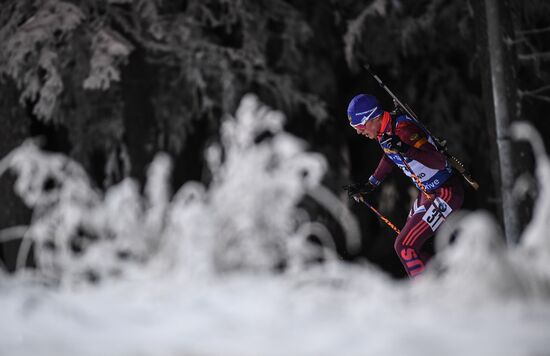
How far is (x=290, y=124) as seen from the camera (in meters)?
13.0

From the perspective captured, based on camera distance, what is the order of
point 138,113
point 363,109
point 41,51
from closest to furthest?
point 363,109 → point 41,51 → point 138,113

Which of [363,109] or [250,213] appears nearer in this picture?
[250,213]

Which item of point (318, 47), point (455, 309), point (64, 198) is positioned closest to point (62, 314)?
point (64, 198)

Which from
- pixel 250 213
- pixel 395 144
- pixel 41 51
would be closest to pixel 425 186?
pixel 395 144

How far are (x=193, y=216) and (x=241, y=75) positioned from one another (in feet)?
30.0

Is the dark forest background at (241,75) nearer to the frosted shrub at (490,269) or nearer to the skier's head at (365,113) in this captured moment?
the skier's head at (365,113)

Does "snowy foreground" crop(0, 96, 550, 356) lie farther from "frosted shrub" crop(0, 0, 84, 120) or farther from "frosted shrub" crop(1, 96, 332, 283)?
"frosted shrub" crop(0, 0, 84, 120)

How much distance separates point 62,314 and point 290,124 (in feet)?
33.9

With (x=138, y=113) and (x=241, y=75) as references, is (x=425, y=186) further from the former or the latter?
(x=138, y=113)

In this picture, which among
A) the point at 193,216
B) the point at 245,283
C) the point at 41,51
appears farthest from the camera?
the point at 41,51

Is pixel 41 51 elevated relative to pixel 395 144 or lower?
lower

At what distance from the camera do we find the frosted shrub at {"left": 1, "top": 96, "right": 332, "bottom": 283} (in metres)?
3.09

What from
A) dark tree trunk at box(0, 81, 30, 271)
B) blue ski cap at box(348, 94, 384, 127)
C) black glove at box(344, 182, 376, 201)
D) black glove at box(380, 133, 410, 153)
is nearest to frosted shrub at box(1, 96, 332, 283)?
black glove at box(380, 133, 410, 153)

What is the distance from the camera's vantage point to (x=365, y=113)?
685cm
